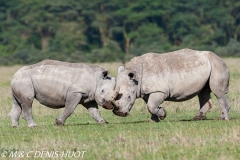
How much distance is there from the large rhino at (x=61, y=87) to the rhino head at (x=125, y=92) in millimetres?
142

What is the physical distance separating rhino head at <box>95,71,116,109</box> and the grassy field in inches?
21.8

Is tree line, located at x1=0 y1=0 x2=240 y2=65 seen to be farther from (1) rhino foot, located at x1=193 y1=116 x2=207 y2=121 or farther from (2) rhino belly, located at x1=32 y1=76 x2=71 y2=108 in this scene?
(2) rhino belly, located at x1=32 y1=76 x2=71 y2=108

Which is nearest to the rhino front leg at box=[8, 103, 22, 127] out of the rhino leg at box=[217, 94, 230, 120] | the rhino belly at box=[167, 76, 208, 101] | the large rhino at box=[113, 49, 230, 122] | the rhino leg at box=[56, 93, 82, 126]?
the rhino leg at box=[56, 93, 82, 126]

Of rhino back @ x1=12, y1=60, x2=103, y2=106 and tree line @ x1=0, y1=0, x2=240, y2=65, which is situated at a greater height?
rhino back @ x1=12, y1=60, x2=103, y2=106

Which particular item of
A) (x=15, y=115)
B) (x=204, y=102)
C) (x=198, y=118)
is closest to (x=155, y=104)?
(x=198, y=118)

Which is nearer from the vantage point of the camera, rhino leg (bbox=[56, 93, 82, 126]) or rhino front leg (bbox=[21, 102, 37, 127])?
rhino leg (bbox=[56, 93, 82, 126])

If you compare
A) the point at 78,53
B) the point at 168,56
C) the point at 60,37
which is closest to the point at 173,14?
the point at 60,37

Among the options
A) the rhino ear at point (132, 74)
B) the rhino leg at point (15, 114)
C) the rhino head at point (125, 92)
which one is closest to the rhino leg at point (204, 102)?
the rhino head at point (125, 92)

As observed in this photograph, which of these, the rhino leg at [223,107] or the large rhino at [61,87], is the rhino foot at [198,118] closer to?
the rhino leg at [223,107]

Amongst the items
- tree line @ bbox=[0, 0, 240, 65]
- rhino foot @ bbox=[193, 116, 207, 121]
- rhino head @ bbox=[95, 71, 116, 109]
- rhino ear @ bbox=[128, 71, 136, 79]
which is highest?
rhino ear @ bbox=[128, 71, 136, 79]

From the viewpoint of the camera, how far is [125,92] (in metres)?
17.6

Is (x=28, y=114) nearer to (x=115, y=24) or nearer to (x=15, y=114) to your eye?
(x=15, y=114)

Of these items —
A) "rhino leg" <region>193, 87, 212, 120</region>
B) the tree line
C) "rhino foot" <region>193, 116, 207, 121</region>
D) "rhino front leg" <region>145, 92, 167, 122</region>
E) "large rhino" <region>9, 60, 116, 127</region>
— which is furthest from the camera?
the tree line

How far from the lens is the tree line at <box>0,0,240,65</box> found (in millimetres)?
78312
